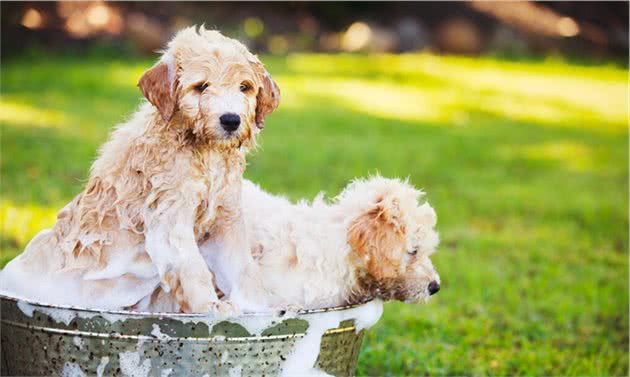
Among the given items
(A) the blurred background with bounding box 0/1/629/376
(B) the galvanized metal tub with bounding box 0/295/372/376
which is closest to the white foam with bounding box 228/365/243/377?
(B) the galvanized metal tub with bounding box 0/295/372/376

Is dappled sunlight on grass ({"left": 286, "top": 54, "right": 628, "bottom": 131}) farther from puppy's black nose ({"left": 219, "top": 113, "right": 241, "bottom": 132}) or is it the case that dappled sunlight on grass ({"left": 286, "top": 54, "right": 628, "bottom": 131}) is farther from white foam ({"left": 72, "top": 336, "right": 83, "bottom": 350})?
white foam ({"left": 72, "top": 336, "right": 83, "bottom": 350})

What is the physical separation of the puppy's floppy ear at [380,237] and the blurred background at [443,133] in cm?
113

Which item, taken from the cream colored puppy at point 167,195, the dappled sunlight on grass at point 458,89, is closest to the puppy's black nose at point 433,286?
the cream colored puppy at point 167,195

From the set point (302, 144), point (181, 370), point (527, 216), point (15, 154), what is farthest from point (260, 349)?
point (302, 144)

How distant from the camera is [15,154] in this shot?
7566 mm

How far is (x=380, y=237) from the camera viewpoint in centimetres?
308

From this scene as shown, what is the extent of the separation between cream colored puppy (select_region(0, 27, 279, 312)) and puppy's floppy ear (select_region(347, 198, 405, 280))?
0.45 meters

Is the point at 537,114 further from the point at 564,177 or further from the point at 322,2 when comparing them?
the point at 322,2

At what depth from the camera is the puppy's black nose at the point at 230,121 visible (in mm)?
2701

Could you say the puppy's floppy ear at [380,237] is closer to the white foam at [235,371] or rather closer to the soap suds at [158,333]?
the white foam at [235,371]

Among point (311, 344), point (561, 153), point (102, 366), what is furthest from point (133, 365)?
point (561, 153)

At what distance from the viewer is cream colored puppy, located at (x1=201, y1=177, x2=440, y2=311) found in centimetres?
309

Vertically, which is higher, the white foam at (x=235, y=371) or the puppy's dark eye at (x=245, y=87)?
the puppy's dark eye at (x=245, y=87)

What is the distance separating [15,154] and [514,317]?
183 inches
